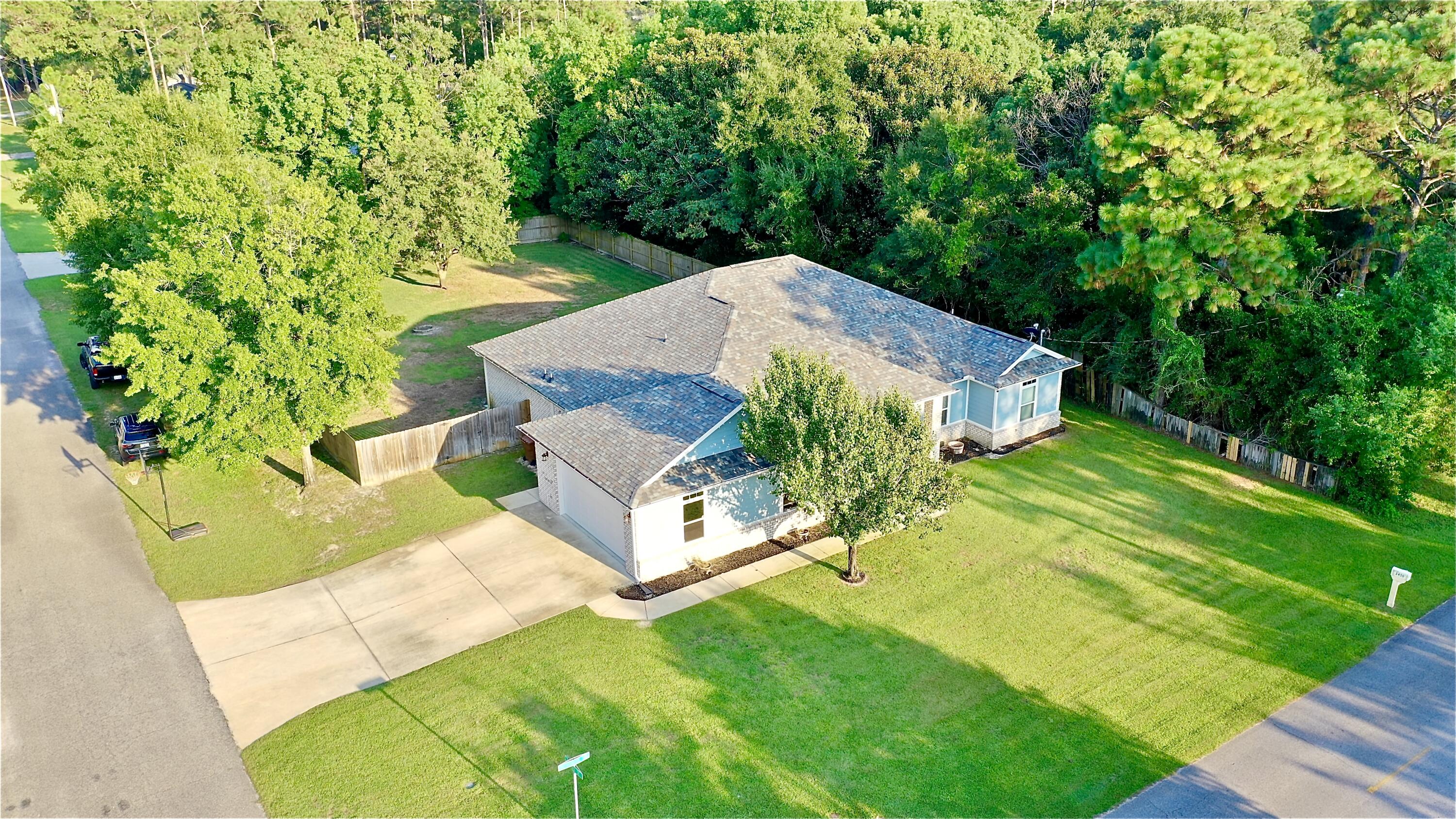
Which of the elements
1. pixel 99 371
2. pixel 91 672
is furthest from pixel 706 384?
pixel 99 371

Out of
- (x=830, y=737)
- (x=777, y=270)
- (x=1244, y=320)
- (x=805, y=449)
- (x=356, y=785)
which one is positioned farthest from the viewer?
(x=777, y=270)

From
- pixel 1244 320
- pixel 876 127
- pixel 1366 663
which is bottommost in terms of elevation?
pixel 1366 663

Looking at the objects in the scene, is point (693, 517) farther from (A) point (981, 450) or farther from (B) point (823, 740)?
(A) point (981, 450)

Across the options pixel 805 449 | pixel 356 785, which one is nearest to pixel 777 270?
pixel 805 449

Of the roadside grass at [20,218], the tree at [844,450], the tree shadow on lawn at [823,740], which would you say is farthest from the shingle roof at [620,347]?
the roadside grass at [20,218]

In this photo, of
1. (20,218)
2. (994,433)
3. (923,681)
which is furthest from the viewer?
(20,218)

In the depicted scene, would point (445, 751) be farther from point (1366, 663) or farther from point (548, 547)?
point (1366, 663)

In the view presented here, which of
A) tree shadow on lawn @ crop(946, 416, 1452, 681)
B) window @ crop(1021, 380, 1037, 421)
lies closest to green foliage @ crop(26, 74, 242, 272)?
window @ crop(1021, 380, 1037, 421)
